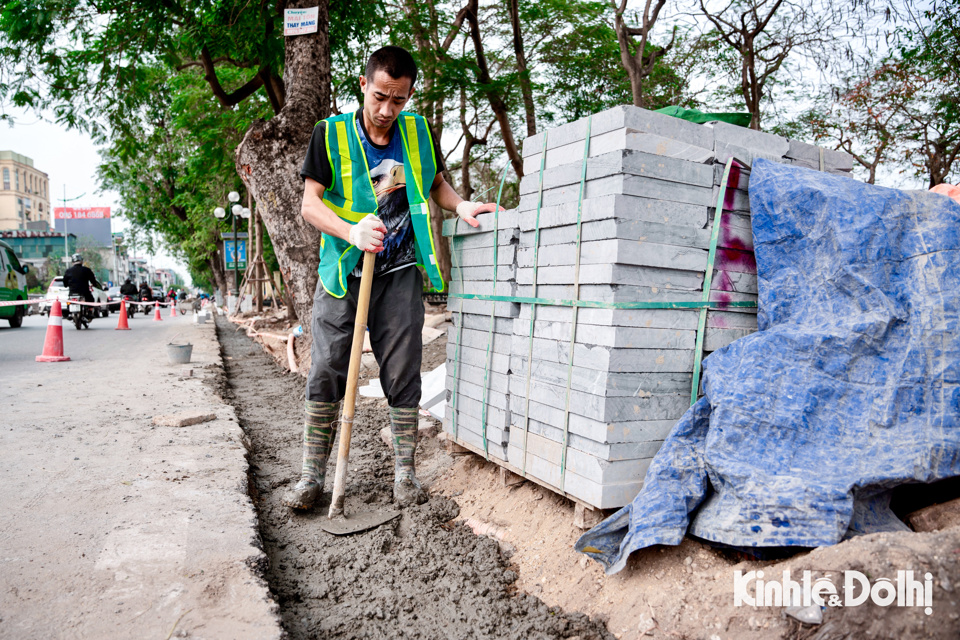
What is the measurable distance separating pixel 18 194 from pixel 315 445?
9401 centimetres

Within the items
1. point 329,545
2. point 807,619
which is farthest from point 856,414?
point 329,545

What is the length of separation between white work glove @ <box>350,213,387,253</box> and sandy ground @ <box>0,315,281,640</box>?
4.47ft

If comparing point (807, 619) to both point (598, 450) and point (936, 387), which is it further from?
point (936, 387)

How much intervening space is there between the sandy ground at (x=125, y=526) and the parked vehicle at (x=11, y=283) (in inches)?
430

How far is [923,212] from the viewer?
238 cm

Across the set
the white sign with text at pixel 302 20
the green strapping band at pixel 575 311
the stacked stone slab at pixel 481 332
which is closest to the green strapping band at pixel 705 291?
the green strapping band at pixel 575 311

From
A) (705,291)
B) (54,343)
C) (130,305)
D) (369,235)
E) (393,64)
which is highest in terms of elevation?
(393,64)

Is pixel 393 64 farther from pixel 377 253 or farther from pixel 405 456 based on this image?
pixel 405 456

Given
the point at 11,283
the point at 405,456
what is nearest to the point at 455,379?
the point at 405,456

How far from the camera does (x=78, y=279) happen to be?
49.2 ft

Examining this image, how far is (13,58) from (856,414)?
10093mm

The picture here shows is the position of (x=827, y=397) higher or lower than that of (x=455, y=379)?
higher

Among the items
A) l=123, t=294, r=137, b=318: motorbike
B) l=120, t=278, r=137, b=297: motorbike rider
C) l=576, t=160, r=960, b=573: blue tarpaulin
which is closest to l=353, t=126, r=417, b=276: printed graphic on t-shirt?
l=576, t=160, r=960, b=573: blue tarpaulin

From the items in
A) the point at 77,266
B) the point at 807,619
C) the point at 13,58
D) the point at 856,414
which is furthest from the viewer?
the point at 77,266
